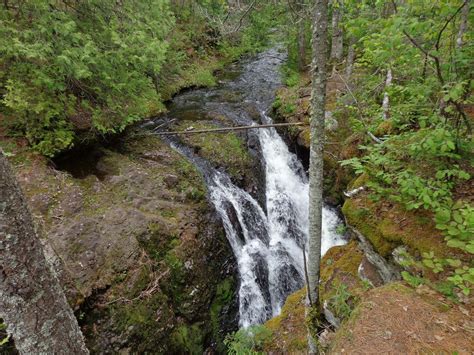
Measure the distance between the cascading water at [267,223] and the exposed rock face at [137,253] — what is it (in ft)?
1.48

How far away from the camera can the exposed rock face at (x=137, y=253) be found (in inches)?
183

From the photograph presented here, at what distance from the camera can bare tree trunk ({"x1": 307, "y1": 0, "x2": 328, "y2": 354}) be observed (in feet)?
9.53

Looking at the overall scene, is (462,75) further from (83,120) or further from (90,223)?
(83,120)

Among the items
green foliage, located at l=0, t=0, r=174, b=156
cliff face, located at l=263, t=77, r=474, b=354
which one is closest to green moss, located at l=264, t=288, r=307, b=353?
cliff face, located at l=263, t=77, r=474, b=354

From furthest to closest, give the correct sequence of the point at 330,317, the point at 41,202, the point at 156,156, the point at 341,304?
the point at 156,156
the point at 41,202
the point at 330,317
the point at 341,304

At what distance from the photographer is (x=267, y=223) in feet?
26.2

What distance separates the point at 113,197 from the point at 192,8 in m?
15.2

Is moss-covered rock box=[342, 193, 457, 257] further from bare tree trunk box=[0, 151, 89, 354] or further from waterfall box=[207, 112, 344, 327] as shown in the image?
bare tree trunk box=[0, 151, 89, 354]

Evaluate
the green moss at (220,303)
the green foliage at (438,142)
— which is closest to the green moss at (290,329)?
the green moss at (220,303)

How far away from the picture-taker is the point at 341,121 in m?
9.41

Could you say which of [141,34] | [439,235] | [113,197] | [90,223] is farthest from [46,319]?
[141,34]

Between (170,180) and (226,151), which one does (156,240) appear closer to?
(170,180)

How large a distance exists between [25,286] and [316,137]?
305 centimetres

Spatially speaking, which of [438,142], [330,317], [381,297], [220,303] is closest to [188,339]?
[220,303]
